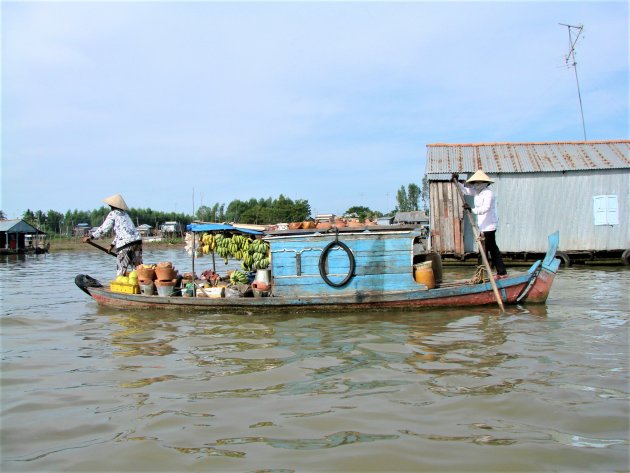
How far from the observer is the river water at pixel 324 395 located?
3002 mm

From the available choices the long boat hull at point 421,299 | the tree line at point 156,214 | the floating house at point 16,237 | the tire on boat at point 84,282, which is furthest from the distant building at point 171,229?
the long boat hull at point 421,299

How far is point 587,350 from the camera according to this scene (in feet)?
16.5

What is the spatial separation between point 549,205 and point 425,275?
31.7 feet

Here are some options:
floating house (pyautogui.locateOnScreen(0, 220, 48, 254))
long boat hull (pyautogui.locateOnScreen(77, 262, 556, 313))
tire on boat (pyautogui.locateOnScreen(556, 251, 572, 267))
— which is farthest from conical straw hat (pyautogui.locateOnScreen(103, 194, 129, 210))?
floating house (pyautogui.locateOnScreen(0, 220, 48, 254))

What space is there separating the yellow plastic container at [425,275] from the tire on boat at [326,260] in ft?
3.18

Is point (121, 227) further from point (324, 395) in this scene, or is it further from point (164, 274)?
point (324, 395)

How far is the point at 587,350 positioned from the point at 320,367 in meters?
2.69

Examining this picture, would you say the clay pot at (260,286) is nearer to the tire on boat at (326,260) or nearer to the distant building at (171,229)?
the tire on boat at (326,260)

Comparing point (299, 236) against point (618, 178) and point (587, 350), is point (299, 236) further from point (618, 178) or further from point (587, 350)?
point (618, 178)

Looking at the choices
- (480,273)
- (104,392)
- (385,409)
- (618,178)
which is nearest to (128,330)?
(104,392)

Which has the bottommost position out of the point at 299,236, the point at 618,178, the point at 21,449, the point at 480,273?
the point at 21,449

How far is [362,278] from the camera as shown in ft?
24.2

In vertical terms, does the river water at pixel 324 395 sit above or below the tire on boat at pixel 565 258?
below

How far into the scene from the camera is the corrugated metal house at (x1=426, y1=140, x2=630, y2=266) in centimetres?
1491
